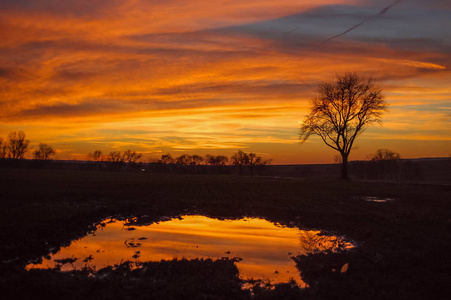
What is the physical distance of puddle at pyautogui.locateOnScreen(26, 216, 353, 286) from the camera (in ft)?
33.7

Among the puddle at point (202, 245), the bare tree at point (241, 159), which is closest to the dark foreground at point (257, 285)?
the puddle at point (202, 245)

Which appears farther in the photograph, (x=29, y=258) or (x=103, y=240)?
(x=103, y=240)

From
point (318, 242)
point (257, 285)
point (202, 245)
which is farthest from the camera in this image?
point (318, 242)

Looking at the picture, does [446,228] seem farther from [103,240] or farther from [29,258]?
[29,258]

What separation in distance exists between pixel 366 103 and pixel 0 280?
52.2 m

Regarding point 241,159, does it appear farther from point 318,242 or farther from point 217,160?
point 318,242

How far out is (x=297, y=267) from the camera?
1027cm

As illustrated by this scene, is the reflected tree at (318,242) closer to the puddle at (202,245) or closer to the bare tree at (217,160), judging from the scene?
the puddle at (202,245)

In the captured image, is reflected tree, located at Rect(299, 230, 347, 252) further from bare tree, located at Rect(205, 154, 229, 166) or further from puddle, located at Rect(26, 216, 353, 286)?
bare tree, located at Rect(205, 154, 229, 166)

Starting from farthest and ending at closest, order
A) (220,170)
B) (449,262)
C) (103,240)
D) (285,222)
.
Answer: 1. (220,170)
2. (285,222)
3. (103,240)
4. (449,262)

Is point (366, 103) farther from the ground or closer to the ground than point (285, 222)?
farther from the ground

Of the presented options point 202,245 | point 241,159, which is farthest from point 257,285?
point 241,159

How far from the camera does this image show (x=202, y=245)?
1310 centimetres

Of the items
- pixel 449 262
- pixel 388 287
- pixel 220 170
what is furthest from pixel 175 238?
pixel 220 170
